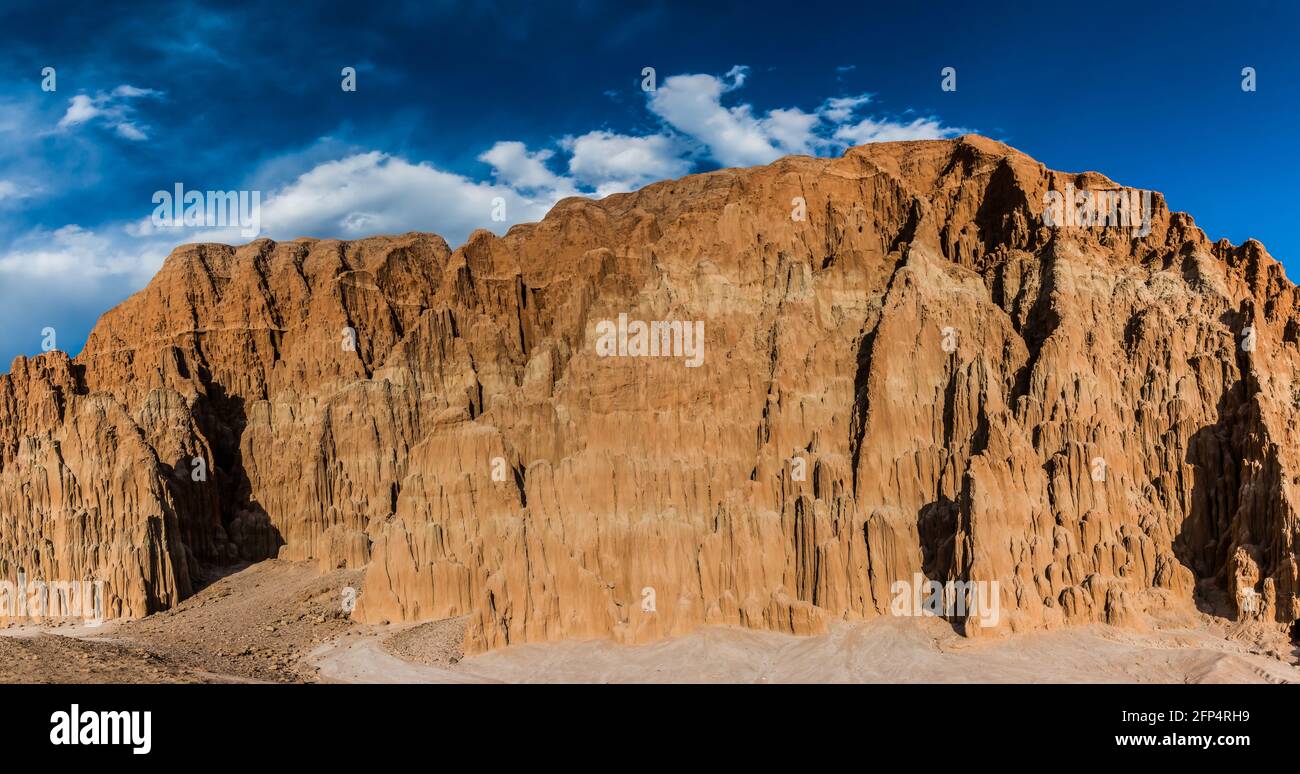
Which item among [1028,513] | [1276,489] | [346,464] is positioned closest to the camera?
[1276,489]

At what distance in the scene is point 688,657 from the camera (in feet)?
183

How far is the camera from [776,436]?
64500 mm

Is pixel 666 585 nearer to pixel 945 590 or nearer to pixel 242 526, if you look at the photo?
pixel 945 590

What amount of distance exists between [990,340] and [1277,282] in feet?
55.7

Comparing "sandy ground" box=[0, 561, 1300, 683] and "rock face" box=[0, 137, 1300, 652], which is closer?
"sandy ground" box=[0, 561, 1300, 683]

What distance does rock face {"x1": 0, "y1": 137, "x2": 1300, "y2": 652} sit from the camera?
57.0 metres

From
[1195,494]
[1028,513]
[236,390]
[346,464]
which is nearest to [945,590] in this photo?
[1028,513]

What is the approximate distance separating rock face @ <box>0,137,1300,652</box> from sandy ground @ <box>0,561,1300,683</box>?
1.83 meters

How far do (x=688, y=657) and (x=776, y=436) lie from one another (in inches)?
589

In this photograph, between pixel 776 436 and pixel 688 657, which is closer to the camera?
pixel 688 657

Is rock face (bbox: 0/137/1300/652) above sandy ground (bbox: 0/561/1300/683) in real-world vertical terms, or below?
above

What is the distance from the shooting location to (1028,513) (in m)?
56.6

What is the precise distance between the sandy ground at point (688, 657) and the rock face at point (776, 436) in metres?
1.83

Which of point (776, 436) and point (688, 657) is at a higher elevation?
point (776, 436)
